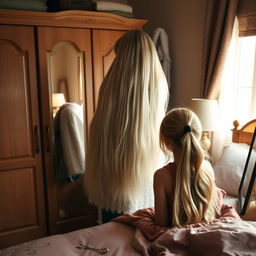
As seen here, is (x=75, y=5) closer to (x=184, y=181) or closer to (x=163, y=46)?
(x=163, y=46)

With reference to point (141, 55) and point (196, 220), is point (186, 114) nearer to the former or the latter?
point (196, 220)

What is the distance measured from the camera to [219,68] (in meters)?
2.15

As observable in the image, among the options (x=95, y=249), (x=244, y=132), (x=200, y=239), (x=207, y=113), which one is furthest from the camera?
(x=244, y=132)

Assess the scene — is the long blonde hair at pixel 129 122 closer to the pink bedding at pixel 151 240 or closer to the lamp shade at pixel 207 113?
the pink bedding at pixel 151 240

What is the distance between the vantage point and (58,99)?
2.26 metres

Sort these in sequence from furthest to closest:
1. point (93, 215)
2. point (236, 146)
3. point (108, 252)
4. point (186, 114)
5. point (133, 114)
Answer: point (93, 215) < point (236, 146) < point (133, 114) < point (186, 114) < point (108, 252)

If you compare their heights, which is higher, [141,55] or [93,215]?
[141,55]

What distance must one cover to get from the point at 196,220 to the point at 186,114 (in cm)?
42

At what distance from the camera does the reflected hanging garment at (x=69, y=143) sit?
2.32 m

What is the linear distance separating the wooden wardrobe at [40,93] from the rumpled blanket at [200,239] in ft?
4.29

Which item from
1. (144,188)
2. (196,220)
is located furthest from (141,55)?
(196,220)

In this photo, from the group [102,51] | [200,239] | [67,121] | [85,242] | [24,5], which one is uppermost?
[24,5]

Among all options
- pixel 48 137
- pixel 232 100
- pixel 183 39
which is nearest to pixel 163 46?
pixel 183 39

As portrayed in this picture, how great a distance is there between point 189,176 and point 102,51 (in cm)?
148
